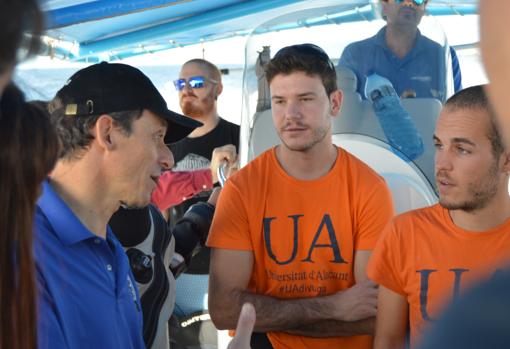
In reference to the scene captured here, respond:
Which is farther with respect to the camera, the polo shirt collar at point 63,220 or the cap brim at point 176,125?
the cap brim at point 176,125

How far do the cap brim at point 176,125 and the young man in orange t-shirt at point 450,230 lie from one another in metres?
0.67

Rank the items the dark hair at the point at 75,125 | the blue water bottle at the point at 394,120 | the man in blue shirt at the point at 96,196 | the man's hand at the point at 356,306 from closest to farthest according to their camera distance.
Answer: the man in blue shirt at the point at 96,196 → the dark hair at the point at 75,125 → the man's hand at the point at 356,306 → the blue water bottle at the point at 394,120

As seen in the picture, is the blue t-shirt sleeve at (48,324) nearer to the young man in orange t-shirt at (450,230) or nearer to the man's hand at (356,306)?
the young man in orange t-shirt at (450,230)

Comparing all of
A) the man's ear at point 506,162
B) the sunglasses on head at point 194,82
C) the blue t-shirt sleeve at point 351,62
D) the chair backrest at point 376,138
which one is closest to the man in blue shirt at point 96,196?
the chair backrest at point 376,138

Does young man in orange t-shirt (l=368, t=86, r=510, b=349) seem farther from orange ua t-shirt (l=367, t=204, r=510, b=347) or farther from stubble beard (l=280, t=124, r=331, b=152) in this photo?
stubble beard (l=280, t=124, r=331, b=152)

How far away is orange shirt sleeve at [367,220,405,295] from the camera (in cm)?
225

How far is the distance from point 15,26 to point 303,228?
180 cm

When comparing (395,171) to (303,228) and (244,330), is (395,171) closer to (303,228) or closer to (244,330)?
(303,228)

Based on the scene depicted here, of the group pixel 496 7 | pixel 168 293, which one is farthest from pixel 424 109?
pixel 496 7

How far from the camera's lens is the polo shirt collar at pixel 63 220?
5.73 feet

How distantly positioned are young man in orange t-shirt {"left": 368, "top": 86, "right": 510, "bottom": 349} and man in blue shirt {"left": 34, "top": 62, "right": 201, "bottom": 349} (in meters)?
0.73

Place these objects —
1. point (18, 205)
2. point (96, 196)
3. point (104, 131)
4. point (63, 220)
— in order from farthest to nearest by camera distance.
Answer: point (104, 131) < point (96, 196) < point (63, 220) < point (18, 205)

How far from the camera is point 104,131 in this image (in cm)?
203

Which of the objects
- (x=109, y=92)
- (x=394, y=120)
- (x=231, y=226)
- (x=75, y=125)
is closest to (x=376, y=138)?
(x=394, y=120)
